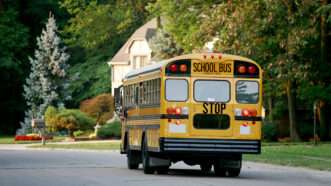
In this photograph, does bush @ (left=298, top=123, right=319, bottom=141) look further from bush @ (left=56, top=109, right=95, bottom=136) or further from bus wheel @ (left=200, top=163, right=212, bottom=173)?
bus wheel @ (left=200, top=163, right=212, bottom=173)

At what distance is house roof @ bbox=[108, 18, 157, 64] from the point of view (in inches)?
3260

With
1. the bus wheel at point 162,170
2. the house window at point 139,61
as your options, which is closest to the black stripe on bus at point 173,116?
the bus wheel at point 162,170

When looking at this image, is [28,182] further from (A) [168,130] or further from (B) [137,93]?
(B) [137,93]

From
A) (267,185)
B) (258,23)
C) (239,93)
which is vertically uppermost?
(258,23)

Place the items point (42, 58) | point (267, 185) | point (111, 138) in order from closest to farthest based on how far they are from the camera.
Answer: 1. point (267, 185)
2. point (111, 138)
3. point (42, 58)

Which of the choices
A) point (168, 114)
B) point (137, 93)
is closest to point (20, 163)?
point (137, 93)

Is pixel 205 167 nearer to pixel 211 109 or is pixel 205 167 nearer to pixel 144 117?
pixel 144 117

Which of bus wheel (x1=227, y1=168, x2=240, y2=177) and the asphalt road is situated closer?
the asphalt road

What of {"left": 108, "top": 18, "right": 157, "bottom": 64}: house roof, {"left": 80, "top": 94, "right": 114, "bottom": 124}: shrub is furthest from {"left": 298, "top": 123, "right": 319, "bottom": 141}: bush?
{"left": 108, "top": 18, "right": 157, "bottom": 64}: house roof

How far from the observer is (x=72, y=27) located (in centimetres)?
8144

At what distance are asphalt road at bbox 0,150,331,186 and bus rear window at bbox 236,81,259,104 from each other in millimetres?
1912

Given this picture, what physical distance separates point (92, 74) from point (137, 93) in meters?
59.0

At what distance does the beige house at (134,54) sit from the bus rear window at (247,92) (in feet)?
181

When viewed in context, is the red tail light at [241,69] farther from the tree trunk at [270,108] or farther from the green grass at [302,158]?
the tree trunk at [270,108]
